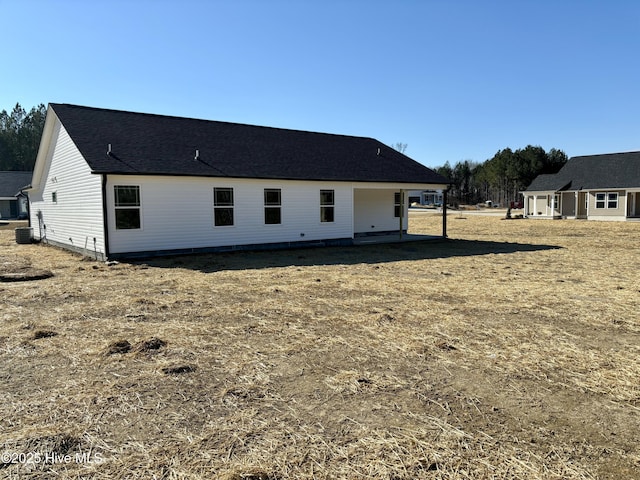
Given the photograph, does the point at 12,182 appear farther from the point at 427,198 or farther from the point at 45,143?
the point at 427,198

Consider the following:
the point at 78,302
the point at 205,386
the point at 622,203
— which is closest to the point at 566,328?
the point at 205,386

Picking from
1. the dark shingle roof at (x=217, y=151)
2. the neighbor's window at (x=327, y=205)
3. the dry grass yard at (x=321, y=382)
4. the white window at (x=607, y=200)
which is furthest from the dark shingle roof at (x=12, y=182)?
the white window at (x=607, y=200)

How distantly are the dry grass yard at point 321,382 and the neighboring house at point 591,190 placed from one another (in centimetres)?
3036

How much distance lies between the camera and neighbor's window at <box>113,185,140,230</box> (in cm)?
1261

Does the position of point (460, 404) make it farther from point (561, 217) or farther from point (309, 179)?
point (561, 217)

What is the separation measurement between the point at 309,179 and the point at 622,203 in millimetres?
29405

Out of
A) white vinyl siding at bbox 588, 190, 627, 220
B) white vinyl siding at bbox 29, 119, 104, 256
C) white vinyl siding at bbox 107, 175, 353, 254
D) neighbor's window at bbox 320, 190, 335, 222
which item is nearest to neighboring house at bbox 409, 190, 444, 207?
white vinyl siding at bbox 588, 190, 627, 220

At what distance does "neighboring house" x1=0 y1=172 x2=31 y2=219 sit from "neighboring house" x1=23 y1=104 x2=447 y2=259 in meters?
23.4

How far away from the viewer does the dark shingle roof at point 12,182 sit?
127ft

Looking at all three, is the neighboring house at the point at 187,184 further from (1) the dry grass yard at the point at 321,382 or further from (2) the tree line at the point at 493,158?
(2) the tree line at the point at 493,158

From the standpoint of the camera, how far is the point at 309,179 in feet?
52.7

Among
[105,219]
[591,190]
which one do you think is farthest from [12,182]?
[591,190]

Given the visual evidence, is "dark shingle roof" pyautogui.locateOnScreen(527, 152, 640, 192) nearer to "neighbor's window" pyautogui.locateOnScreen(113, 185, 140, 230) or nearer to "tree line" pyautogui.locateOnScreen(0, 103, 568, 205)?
"tree line" pyautogui.locateOnScreen(0, 103, 568, 205)

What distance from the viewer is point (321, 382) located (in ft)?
12.9
